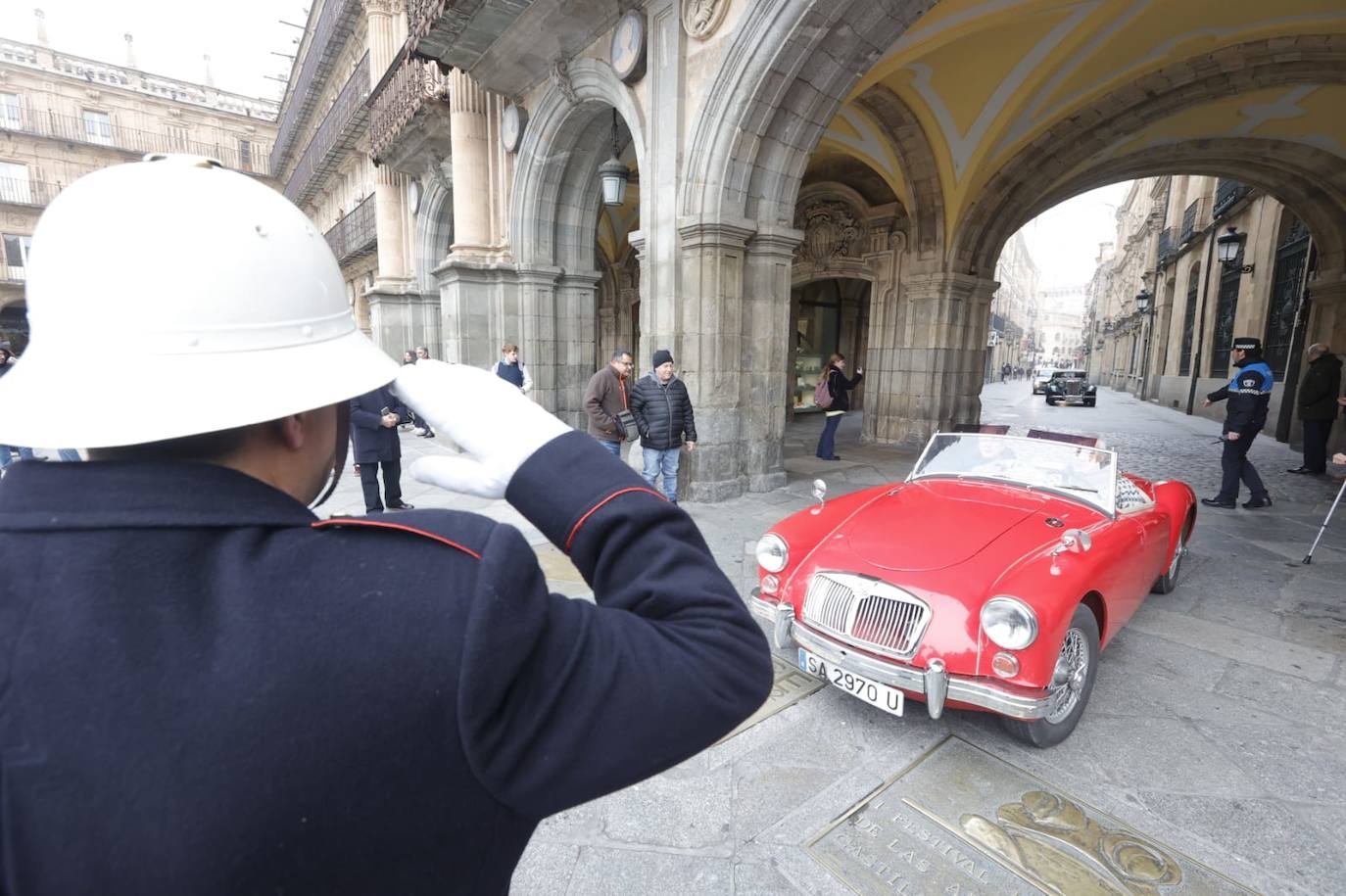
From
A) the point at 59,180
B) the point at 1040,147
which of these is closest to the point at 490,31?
the point at 1040,147

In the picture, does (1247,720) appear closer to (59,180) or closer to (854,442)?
(854,442)

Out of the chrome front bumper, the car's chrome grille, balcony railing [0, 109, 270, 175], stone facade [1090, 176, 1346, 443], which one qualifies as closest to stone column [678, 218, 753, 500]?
the car's chrome grille

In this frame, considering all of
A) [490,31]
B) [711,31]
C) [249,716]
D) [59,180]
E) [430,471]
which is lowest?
[249,716]

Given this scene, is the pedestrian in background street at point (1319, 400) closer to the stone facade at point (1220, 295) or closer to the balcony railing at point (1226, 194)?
the stone facade at point (1220, 295)

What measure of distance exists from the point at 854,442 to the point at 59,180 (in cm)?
4011

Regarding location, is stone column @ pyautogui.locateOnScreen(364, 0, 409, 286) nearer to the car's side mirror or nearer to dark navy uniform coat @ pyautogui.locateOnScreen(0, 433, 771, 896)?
the car's side mirror

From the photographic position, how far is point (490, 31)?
839cm

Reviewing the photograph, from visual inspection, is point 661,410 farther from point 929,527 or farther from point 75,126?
point 75,126

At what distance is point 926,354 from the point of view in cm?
1127

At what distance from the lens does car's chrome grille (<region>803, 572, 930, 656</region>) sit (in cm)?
276

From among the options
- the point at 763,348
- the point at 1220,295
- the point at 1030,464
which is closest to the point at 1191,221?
the point at 1220,295

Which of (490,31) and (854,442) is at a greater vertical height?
(490,31)

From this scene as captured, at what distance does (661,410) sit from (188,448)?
5.51 meters

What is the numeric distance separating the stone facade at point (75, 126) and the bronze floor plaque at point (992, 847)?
3904 cm
